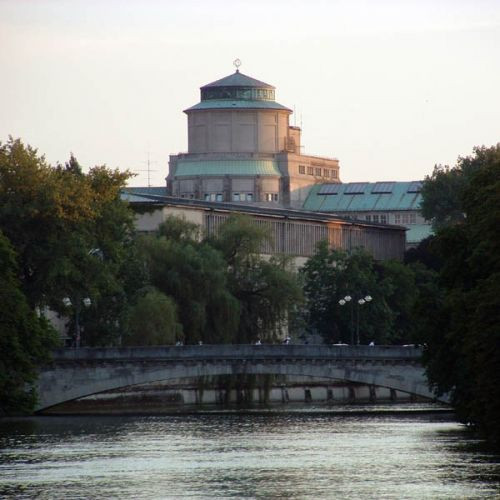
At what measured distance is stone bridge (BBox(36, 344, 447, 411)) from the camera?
133 metres

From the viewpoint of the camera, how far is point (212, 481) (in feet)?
288

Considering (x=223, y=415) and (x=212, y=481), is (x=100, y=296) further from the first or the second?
(x=212, y=481)

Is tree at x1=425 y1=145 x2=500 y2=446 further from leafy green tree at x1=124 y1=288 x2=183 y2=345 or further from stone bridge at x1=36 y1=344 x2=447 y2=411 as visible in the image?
leafy green tree at x1=124 y1=288 x2=183 y2=345

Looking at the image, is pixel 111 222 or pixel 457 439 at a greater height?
pixel 111 222

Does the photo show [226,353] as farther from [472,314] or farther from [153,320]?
[472,314]

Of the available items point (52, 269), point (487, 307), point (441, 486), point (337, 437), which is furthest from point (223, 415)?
point (441, 486)

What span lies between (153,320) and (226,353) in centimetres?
1201

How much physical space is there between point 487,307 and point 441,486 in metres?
12.8

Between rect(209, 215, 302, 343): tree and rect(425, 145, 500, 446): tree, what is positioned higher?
rect(209, 215, 302, 343): tree

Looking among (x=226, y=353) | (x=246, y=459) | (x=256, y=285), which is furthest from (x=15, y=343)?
(x=256, y=285)

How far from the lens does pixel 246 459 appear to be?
317 ft

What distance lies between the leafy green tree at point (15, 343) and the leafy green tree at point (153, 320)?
2144cm

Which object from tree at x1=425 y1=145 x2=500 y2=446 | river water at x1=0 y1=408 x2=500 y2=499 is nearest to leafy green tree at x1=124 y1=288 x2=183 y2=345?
river water at x1=0 y1=408 x2=500 y2=499

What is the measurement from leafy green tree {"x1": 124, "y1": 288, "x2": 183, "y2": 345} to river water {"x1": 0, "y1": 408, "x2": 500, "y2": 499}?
19.8 metres
